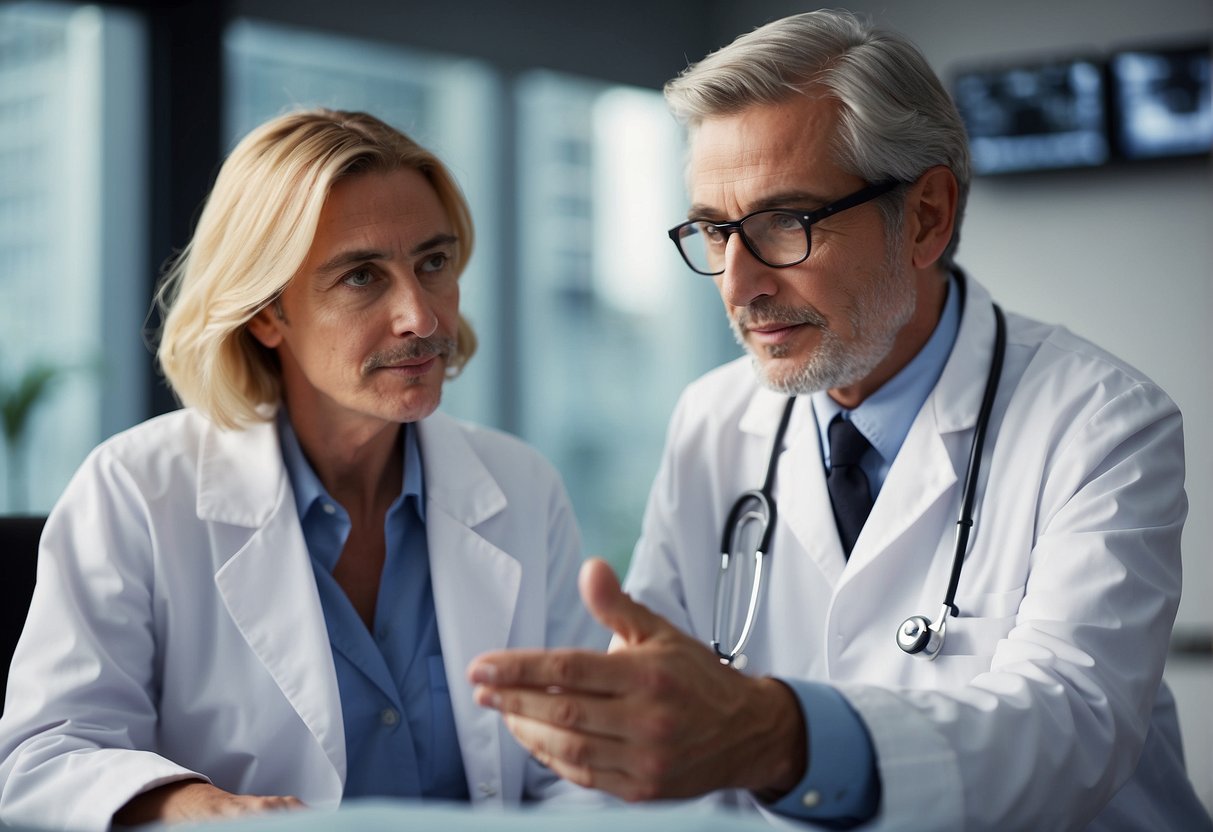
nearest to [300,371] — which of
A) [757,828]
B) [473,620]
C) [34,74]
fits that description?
[473,620]

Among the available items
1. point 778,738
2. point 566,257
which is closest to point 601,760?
point 778,738

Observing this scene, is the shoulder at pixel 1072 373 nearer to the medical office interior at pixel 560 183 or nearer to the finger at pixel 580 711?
the finger at pixel 580 711

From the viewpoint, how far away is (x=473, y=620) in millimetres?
1636

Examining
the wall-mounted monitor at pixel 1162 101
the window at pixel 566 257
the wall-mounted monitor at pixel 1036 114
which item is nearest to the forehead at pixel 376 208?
the window at pixel 566 257

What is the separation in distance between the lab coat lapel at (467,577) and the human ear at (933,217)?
698 millimetres

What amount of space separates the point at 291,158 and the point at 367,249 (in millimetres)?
167

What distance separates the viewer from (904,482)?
154 cm

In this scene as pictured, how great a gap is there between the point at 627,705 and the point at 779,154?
882 millimetres

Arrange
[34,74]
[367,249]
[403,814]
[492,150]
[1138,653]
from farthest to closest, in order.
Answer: [492,150] → [34,74] → [367,249] → [1138,653] → [403,814]

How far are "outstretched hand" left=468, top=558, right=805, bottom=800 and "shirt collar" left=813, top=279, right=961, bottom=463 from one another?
75 centimetres

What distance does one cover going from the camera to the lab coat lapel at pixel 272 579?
1479 millimetres

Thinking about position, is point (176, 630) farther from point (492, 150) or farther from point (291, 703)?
point (492, 150)

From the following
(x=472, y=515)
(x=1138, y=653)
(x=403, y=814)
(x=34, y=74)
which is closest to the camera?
(x=403, y=814)

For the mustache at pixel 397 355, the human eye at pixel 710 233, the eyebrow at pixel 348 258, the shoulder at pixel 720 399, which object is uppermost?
→ the human eye at pixel 710 233
